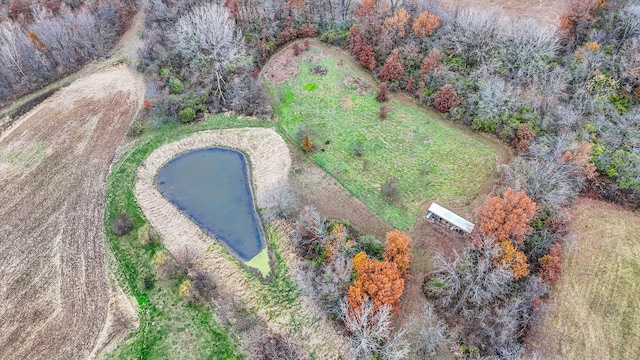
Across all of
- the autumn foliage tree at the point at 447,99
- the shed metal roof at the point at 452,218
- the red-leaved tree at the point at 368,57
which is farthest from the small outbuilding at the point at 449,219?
the red-leaved tree at the point at 368,57

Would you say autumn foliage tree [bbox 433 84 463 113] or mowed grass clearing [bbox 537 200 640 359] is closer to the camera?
mowed grass clearing [bbox 537 200 640 359]

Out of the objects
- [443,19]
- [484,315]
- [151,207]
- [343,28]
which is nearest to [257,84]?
[343,28]

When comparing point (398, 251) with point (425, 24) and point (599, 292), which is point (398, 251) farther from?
point (425, 24)

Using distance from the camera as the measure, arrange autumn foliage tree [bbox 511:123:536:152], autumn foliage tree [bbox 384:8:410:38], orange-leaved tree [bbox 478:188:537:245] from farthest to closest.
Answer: autumn foliage tree [bbox 384:8:410:38], autumn foliage tree [bbox 511:123:536:152], orange-leaved tree [bbox 478:188:537:245]

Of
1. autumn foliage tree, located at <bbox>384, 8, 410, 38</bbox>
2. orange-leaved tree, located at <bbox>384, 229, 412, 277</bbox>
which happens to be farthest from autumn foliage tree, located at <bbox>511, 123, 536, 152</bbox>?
autumn foliage tree, located at <bbox>384, 8, 410, 38</bbox>

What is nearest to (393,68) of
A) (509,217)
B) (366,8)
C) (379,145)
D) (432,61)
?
(432,61)

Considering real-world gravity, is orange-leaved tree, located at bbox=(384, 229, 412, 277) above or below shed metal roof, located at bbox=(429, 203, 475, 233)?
above

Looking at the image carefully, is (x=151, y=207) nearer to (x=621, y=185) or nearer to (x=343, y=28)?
(x=343, y=28)

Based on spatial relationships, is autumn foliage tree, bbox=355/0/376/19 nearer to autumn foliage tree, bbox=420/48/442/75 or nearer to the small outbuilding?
autumn foliage tree, bbox=420/48/442/75
